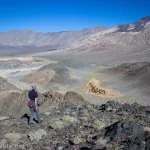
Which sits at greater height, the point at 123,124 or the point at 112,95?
the point at 123,124

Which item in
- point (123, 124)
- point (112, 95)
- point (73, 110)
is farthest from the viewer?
point (112, 95)

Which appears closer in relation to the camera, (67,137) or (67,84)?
(67,137)

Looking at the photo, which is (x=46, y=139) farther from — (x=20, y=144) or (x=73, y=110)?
(x=73, y=110)

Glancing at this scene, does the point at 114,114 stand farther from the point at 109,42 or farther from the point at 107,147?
the point at 109,42

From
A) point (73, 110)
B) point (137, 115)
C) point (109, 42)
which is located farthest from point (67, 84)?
point (109, 42)

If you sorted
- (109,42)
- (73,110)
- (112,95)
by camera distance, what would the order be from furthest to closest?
(109,42) → (112,95) → (73,110)

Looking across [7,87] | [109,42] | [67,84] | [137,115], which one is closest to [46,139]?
[137,115]
